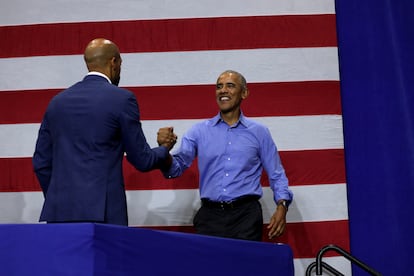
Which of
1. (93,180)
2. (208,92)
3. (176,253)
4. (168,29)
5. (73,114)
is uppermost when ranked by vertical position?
(168,29)

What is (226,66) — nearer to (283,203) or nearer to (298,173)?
(298,173)

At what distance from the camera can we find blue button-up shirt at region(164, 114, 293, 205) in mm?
2980

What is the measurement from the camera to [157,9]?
11.8ft

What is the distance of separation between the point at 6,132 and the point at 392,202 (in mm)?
1867

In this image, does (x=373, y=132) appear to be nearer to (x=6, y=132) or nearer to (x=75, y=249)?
(x=6, y=132)

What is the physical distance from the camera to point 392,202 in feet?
11.4

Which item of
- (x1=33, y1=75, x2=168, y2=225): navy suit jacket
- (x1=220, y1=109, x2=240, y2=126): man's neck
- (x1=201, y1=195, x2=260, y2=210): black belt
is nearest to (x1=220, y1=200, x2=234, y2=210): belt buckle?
(x1=201, y1=195, x2=260, y2=210): black belt

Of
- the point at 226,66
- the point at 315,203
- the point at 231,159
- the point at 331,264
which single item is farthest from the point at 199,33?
the point at 331,264

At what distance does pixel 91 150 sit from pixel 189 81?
4.50 feet

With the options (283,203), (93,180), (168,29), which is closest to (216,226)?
(283,203)

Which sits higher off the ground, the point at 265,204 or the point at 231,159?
the point at 231,159

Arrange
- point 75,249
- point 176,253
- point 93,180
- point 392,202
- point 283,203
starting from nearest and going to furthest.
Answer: point 75,249 → point 176,253 → point 93,180 → point 283,203 → point 392,202

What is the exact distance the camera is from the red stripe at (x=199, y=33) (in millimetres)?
3566

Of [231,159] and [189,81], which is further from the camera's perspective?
[189,81]
